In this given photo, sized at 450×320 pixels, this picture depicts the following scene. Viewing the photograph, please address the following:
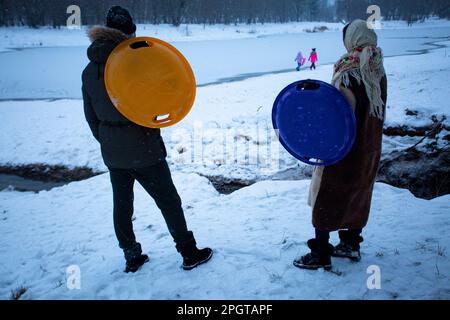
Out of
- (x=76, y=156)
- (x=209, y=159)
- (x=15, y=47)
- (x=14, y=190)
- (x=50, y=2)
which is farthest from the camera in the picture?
(x=50, y=2)

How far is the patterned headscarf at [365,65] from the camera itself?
1.98 meters

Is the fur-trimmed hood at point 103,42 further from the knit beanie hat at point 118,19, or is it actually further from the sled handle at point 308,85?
the sled handle at point 308,85

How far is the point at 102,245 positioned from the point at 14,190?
375 centimetres

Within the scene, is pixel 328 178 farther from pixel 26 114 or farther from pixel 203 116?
pixel 26 114

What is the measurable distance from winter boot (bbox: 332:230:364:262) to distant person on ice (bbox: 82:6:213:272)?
A: 1225 mm

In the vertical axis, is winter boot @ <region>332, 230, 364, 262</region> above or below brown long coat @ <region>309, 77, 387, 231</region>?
below

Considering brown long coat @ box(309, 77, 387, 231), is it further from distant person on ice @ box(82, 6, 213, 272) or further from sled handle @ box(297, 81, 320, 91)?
distant person on ice @ box(82, 6, 213, 272)

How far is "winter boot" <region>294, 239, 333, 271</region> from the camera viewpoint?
2.46m

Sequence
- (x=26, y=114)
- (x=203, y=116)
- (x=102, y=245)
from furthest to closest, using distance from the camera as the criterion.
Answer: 1. (x=26, y=114)
2. (x=203, y=116)
3. (x=102, y=245)

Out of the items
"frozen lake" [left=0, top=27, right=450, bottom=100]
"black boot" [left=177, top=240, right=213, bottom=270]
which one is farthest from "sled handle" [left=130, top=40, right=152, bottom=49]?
"frozen lake" [left=0, top=27, right=450, bottom=100]

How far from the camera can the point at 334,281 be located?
7.78ft

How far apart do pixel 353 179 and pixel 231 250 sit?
139 centimetres

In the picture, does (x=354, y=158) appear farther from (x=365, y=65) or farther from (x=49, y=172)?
(x=49, y=172)
